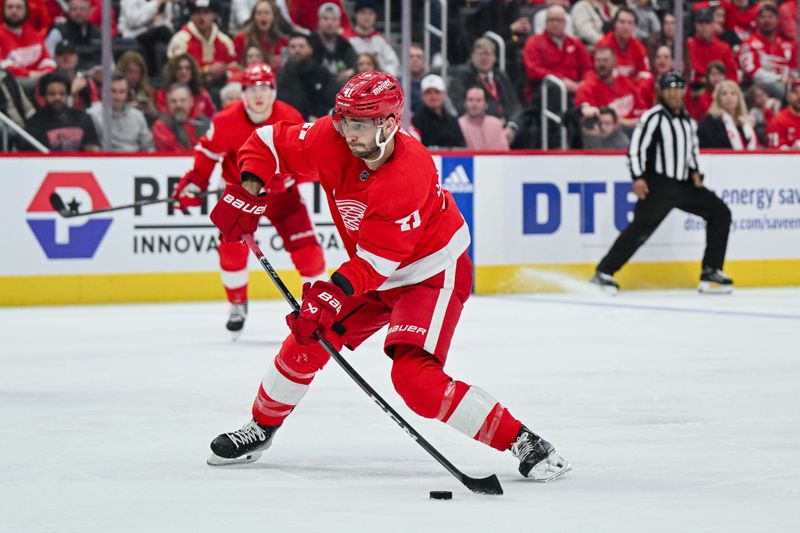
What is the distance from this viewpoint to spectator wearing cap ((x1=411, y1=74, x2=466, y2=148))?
10.4m

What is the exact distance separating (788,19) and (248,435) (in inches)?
369

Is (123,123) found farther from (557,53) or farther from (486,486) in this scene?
(486,486)

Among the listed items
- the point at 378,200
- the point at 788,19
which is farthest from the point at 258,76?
the point at 788,19

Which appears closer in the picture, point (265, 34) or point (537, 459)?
point (537, 459)

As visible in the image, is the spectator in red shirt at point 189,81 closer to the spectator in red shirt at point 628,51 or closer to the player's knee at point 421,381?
the spectator in red shirt at point 628,51

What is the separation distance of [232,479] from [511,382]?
2232mm

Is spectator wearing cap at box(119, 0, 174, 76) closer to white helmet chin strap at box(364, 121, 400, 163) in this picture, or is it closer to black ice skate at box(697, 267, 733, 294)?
black ice skate at box(697, 267, 733, 294)

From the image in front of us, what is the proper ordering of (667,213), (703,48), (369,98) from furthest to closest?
1. (703,48)
2. (667,213)
3. (369,98)

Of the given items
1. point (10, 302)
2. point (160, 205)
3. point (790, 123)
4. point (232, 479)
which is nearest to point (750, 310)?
point (790, 123)

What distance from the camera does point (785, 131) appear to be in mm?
11617

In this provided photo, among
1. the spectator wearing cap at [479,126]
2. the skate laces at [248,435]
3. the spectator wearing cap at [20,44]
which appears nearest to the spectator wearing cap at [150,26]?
the spectator wearing cap at [20,44]

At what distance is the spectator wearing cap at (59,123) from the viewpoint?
9.48 metres

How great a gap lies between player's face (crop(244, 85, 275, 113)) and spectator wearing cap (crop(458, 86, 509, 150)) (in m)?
3.47

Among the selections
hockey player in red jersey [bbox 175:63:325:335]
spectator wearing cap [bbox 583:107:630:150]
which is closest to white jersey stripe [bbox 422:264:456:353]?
hockey player in red jersey [bbox 175:63:325:335]
